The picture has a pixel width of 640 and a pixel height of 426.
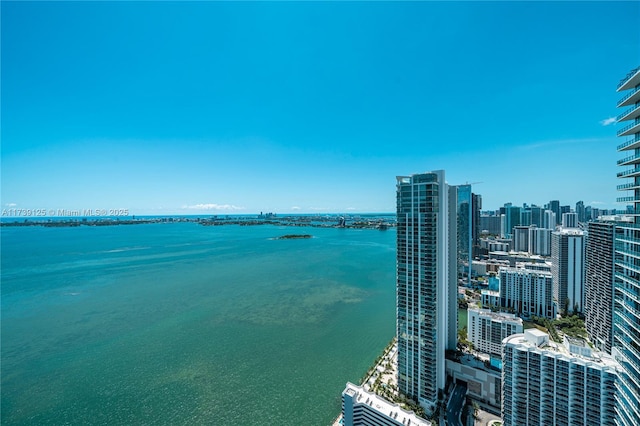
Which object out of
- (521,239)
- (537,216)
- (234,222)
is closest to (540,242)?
(521,239)

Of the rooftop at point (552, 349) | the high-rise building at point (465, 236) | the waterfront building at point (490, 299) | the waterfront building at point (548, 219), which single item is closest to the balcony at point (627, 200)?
the rooftop at point (552, 349)

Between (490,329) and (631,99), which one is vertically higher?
(631,99)

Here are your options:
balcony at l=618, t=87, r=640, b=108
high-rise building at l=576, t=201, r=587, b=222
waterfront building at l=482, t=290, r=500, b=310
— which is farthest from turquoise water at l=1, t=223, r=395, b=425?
high-rise building at l=576, t=201, r=587, b=222

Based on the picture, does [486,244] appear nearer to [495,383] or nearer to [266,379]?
[495,383]

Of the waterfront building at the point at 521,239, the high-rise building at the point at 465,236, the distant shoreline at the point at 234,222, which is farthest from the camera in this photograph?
the distant shoreline at the point at 234,222

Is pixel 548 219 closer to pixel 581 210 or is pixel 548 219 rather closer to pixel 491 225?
pixel 491 225

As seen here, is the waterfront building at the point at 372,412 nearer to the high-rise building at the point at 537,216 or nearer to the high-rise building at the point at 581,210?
the high-rise building at the point at 537,216

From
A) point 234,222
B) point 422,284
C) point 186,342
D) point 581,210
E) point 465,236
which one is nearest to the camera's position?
point 422,284
